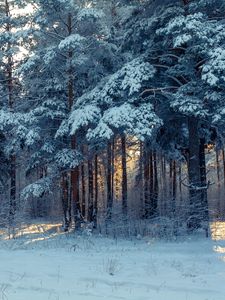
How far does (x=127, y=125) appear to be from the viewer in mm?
15906

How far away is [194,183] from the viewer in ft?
55.4

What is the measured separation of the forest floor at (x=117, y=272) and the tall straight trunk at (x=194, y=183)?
1.42m

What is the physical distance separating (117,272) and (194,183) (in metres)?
7.82

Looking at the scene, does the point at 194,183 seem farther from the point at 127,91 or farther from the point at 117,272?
the point at 117,272

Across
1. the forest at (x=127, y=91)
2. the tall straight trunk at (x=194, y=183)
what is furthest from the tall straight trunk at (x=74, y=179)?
the tall straight trunk at (x=194, y=183)

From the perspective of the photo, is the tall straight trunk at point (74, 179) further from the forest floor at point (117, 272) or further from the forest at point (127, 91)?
the forest floor at point (117, 272)

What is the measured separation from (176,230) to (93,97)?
6171 mm

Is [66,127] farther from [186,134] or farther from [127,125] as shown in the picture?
[186,134]

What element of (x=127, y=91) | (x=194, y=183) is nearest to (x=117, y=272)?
(x=194, y=183)

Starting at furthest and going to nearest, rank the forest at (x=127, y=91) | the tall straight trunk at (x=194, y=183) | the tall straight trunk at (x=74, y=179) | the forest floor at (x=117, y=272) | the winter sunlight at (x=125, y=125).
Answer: the tall straight trunk at (x=74, y=179) → the tall straight trunk at (x=194, y=183) → the forest at (x=127, y=91) → the winter sunlight at (x=125, y=125) → the forest floor at (x=117, y=272)

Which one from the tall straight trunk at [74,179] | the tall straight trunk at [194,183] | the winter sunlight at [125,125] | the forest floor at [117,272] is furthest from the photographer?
the tall straight trunk at [74,179]

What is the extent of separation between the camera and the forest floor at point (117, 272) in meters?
7.87

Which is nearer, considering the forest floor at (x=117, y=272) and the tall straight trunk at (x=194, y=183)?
the forest floor at (x=117, y=272)

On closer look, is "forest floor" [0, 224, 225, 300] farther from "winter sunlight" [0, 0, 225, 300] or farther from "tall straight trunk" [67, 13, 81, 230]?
"tall straight trunk" [67, 13, 81, 230]
